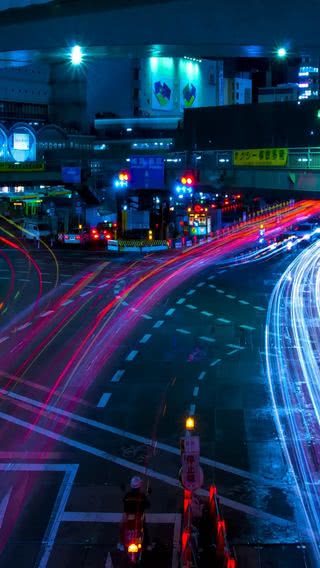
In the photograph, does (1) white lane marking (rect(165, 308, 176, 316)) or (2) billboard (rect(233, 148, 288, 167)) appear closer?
(1) white lane marking (rect(165, 308, 176, 316))

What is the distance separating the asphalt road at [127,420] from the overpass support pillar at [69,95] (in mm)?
73185

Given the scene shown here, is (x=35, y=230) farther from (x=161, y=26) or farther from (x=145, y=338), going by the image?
(x=161, y=26)

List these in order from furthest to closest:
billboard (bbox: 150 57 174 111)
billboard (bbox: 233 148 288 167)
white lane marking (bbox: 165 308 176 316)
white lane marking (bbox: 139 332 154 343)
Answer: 1. billboard (bbox: 150 57 174 111)
2. billboard (bbox: 233 148 288 167)
3. white lane marking (bbox: 165 308 176 316)
4. white lane marking (bbox: 139 332 154 343)

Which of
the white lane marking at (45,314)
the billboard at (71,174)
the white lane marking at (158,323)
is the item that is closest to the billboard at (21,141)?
the billboard at (71,174)

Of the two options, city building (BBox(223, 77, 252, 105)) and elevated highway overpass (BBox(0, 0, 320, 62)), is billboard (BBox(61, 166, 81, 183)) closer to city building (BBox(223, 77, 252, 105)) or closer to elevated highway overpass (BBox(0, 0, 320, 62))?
elevated highway overpass (BBox(0, 0, 320, 62))

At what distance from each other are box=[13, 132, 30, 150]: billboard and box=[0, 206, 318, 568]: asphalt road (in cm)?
3793

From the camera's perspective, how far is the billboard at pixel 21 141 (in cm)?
6562

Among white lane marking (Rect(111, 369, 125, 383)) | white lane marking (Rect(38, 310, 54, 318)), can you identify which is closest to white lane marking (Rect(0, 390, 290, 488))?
white lane marking (Rect(111, 369, 125, 383))

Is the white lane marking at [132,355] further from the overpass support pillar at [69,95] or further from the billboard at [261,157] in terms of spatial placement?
the overpass support pillar at [69,95]

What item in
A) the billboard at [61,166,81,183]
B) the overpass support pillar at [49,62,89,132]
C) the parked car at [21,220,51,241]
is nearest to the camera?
the billboard at [61,166,81,183]

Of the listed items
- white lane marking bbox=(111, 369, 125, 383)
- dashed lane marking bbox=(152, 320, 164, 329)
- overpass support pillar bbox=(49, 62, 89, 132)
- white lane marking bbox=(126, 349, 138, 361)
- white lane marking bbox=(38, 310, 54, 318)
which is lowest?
white lane marking bbox=(111, 369, 125, 383)

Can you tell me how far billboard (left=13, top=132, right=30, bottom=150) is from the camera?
65625 mm

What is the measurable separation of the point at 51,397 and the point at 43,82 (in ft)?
300

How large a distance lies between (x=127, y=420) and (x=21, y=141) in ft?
179
